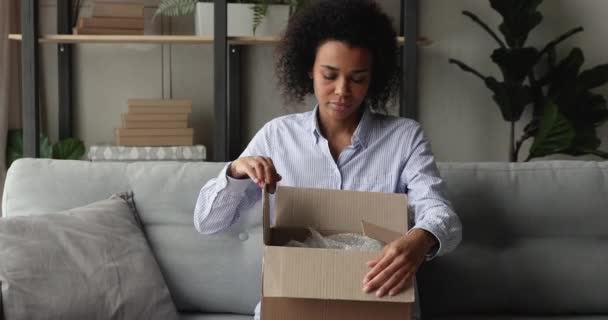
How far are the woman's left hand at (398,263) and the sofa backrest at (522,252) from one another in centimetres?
42

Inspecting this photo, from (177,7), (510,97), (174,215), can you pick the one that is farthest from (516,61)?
(174,215)

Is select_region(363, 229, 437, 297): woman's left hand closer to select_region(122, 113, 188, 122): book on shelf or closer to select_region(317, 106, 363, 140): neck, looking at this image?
select_region(317, 106, 363, 140): neck

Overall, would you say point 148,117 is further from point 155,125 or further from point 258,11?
point 258,11

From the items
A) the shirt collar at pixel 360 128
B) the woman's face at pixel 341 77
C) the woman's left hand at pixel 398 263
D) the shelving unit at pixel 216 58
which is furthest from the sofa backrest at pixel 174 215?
the shelving unit at pixel 216 58

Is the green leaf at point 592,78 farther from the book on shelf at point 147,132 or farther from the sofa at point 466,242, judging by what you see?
the book on shelf at point 147,132

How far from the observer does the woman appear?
65.0 inches

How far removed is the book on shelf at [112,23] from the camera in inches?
121

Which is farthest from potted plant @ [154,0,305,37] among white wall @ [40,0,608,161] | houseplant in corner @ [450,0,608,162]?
→ houseplant in corner @ [450,0,608,162]

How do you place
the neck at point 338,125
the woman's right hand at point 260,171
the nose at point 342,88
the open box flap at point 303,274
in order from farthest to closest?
the neck at point 338,125, the nose at point 342,88, the woman's right hand at point 260,171, the open box flap at point 303,274

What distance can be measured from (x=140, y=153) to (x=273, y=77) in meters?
0.73

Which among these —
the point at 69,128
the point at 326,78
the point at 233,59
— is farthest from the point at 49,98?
the point at 326,78

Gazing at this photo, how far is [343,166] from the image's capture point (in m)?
1.74

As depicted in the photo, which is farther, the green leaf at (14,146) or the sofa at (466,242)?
the green leaf at (14,146)

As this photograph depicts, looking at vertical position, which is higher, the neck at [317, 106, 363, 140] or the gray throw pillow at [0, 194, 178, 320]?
the neck at [317, 106, 363, 140]
